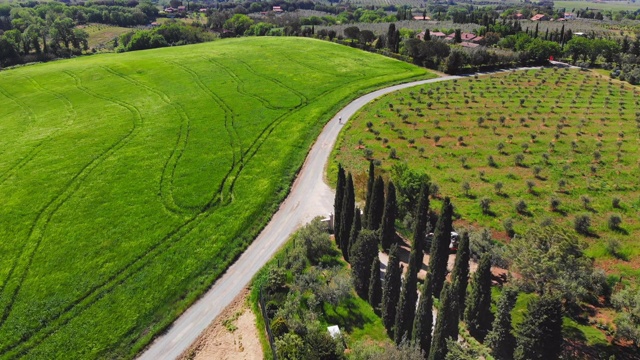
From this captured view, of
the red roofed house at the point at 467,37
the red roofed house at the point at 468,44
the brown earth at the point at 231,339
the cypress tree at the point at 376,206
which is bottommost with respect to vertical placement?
the brown earth at the point at 231,339

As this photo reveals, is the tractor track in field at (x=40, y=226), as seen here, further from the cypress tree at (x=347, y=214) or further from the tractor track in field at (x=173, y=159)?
the cypress tree at (x=347, y=214)

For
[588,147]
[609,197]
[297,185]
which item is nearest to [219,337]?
[297,185]

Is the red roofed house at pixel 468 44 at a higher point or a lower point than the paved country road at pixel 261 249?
higher

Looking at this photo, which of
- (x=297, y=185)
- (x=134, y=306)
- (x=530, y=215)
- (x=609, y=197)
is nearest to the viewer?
(x=134, y=306)

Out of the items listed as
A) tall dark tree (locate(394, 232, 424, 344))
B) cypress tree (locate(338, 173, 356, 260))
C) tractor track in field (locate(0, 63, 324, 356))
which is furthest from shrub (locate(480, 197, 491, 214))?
tractor track in field (locate(0, 63, 324, 356))

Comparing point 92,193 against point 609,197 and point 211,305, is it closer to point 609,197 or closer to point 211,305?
point 211,305

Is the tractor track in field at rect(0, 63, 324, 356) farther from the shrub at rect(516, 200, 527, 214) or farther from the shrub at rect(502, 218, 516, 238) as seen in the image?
the shrub at rect(516, 200, 527, 214)

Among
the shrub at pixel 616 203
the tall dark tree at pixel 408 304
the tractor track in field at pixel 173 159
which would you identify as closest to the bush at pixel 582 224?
the shrub at pixel 616 203
